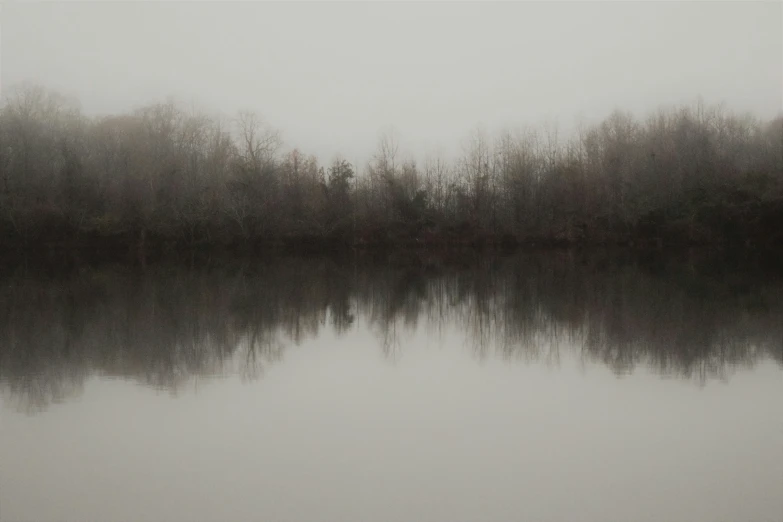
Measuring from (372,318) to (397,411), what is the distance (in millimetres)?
7470

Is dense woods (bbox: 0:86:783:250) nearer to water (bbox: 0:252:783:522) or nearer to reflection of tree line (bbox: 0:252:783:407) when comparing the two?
reflection of tree line (bbox: 0:252:783:407)

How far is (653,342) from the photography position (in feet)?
37.7

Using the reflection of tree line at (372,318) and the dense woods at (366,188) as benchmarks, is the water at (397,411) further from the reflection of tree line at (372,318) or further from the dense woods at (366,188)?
the dense woods at (366,188)

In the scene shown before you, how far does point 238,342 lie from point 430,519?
7.86 metres

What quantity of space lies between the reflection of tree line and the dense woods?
15.8 metres

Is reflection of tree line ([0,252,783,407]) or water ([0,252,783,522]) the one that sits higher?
reflection of tree line ([0,252,783,407])

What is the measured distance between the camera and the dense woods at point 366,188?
4034 cm

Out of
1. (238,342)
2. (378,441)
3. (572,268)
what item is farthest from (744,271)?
(378,441)

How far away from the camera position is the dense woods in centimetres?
4034

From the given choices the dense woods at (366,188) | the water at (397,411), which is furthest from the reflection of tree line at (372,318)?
the dense woods at (366,188)

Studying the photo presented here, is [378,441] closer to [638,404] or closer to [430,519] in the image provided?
[430,519]

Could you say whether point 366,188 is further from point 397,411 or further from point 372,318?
point 397,411

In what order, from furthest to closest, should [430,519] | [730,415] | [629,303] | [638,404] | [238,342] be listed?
[629,303] → [238,342] → [638,404] → [730,415] → [430,519]

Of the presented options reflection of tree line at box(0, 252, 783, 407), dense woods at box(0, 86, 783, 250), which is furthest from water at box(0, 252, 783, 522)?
dense woods at box(0, 86, 783, 250)
